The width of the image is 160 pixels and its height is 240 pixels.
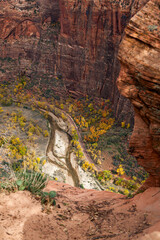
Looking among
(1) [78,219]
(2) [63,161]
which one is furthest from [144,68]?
(2) [63,161]

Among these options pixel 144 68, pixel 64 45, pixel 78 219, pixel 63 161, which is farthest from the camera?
pixel 64 45

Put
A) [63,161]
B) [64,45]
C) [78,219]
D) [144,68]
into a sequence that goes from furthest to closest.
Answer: [64,45], [63,161], [78,219], [144,68]

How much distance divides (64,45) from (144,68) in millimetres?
46393

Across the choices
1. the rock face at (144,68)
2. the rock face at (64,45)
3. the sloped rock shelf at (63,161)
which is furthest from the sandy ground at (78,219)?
the rock face at (64,45)

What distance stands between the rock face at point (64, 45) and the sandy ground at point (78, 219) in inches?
1180

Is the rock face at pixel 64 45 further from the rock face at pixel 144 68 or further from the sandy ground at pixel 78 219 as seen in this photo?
the rock face at pixel 144 68

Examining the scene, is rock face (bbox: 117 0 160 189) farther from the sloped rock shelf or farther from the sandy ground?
the sloped rock shelf

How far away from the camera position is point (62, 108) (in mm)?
52062

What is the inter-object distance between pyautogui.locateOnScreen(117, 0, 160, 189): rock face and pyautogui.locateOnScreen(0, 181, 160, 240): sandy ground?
3625 mm

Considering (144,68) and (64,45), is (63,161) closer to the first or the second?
(144,68)

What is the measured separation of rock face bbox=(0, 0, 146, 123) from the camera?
146 ft

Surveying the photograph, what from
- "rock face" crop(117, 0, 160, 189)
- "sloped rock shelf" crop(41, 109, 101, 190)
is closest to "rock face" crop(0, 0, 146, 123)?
"sloped rock shelf" crop(41, 109, 101, 190)

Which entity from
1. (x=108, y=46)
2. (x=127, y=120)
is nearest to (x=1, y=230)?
(x=127, y=120)

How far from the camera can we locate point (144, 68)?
36.0 feet
